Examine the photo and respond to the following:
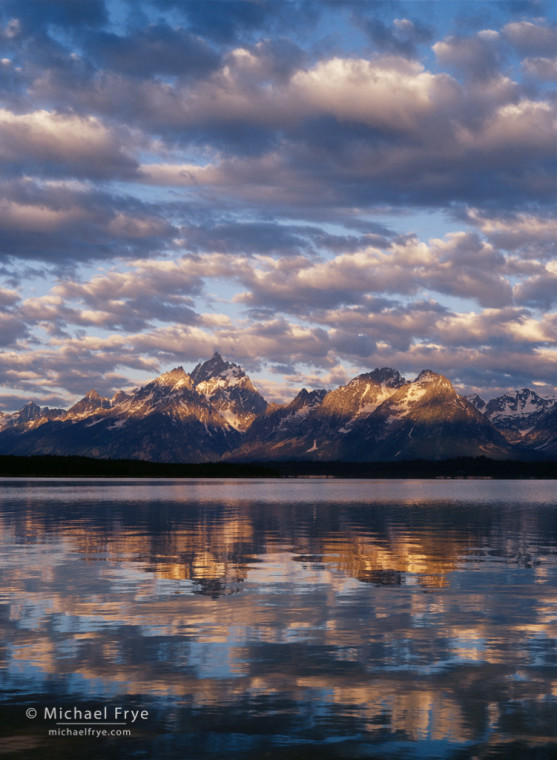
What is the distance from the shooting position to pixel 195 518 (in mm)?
94500

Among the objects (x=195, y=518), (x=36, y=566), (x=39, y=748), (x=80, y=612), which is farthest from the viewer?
(x=195, y=518)

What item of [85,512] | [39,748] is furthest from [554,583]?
[85,512]

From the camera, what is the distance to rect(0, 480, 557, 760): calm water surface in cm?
1836

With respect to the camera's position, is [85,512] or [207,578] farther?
[85,512]

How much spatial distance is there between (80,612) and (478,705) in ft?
57.9

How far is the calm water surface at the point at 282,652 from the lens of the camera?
60.2 ft

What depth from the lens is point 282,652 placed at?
1040 inches

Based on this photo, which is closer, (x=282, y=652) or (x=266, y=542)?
(x=282, y=652)

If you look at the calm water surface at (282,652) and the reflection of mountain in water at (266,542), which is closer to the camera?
the calm water surface at (282,652)

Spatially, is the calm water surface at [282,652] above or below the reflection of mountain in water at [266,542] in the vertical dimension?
above

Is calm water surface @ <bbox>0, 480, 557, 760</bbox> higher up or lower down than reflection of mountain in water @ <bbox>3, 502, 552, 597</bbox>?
higher up

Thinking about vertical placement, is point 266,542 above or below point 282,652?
below

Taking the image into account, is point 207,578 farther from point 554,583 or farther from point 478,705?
Result: point 478,705

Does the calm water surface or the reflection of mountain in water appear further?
the reflection of mountain in water
